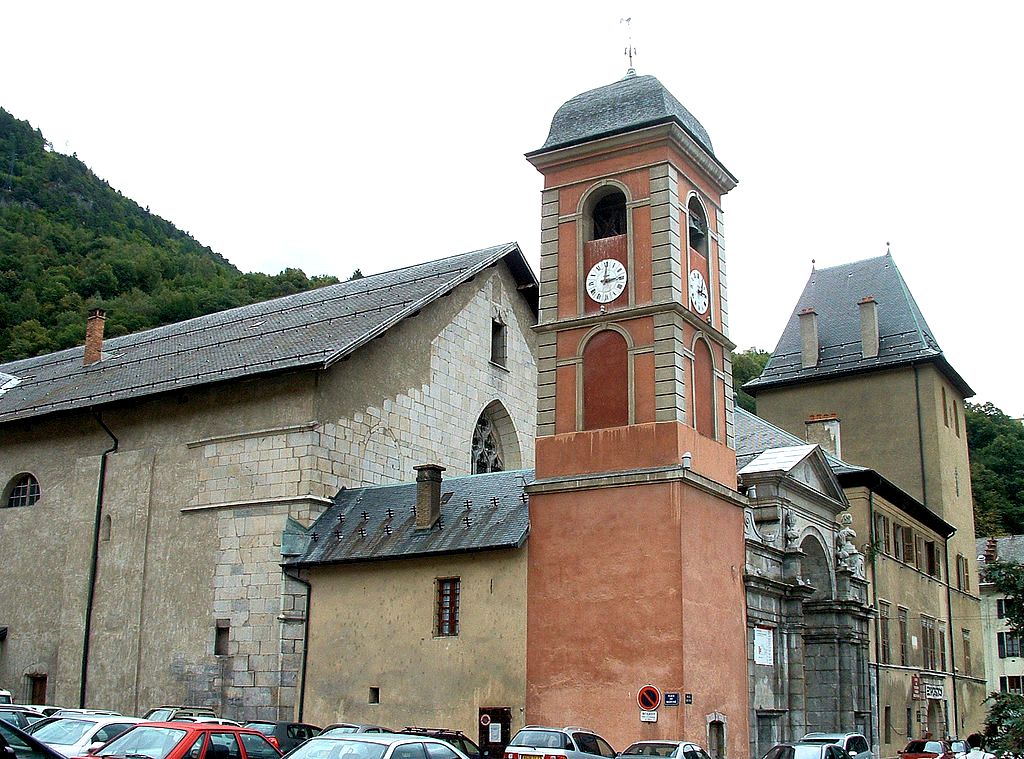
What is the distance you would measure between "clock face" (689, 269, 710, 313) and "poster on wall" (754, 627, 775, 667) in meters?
7.48

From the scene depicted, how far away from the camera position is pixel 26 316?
6788cm

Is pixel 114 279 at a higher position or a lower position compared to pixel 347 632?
higher

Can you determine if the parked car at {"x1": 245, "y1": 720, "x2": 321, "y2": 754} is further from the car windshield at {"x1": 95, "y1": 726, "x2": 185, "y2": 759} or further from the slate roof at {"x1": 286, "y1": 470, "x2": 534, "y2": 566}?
the car windshield at {"x1": 95, "y1": 726, "x2": 185, "y2": 759}

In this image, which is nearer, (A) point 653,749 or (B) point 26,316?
(A) point 653,749

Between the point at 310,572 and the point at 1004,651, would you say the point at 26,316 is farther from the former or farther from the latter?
the point at 1004,651

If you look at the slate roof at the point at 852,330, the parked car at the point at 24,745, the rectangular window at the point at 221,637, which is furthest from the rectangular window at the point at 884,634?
the parked car at the point at 24,745

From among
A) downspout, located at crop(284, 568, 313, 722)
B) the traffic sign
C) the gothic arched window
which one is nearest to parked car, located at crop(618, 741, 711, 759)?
the traffic sign

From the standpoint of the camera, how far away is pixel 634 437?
1021 inches

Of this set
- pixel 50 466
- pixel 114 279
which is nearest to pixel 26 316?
pixel 114 279

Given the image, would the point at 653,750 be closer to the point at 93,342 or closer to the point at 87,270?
the point at 93,342

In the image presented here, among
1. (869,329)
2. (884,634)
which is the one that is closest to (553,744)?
(884,634)

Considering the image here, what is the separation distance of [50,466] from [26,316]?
118 ft

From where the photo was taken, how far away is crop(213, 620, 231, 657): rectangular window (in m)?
29.7

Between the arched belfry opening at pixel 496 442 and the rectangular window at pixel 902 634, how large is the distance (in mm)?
14058
